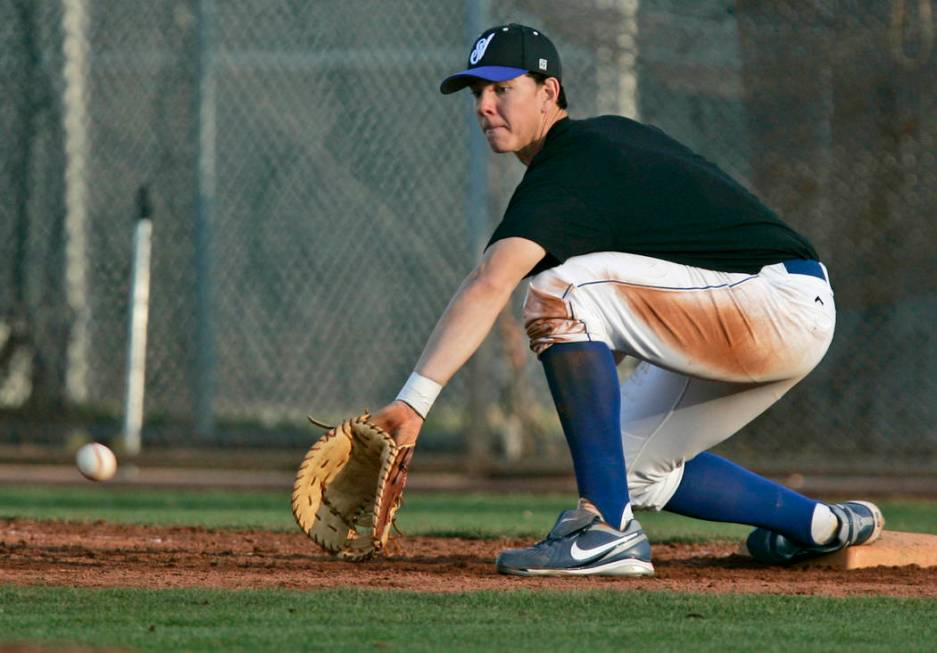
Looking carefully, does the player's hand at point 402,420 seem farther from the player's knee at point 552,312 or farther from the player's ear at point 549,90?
the player's ear at point 549,90

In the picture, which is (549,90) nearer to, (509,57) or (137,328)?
(509,57)

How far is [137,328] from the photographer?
8805 millimetres

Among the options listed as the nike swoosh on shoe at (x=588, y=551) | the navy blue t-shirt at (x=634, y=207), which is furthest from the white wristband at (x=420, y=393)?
the nike swoosh on shoe at (x=588, y=551)

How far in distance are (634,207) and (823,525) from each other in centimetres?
103

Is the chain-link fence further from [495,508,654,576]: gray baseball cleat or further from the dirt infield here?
[495,508,654,576]: gray baseball cleat

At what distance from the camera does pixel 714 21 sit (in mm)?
8156

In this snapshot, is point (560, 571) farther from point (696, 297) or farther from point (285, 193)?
point (285, 193)

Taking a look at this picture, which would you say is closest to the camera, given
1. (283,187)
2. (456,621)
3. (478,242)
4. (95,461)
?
(456,621)

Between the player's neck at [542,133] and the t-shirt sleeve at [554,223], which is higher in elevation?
the player's neck at [542,133]

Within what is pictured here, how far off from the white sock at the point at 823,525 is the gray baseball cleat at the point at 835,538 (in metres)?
0.02

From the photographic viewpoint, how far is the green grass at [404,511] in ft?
19.1

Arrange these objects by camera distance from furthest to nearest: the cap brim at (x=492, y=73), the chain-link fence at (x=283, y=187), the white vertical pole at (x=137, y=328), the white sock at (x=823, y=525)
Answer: the white vertical pole at (x=137, y=328) < the chain-link fence at (x=283, y=187) < the white sock at (x=823, y=525) < the cap brim at (x=492, y=73)

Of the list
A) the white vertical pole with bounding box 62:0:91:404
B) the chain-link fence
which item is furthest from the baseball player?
the white vertical pole with bounding box 62:0:91:404

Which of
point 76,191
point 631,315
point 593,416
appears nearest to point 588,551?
point 593,416
